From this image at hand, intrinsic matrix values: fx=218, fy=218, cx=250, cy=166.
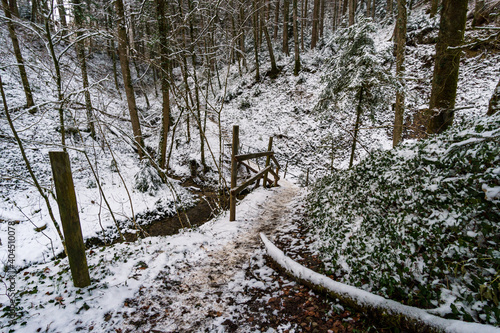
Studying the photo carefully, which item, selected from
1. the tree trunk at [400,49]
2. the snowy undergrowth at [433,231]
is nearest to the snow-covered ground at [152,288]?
the snowy undergrowth at [433,231]

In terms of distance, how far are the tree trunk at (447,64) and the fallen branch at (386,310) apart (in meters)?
4.31

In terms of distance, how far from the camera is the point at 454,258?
7.43ft

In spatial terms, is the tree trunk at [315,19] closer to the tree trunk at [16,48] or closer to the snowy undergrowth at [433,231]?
the tree trunk at [16,48]

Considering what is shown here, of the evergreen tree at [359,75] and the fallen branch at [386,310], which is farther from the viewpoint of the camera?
the evergreen tree at [359,75]

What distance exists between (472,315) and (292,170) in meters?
11.8

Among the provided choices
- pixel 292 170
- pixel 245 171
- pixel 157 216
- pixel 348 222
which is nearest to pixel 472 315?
pixel 348 222

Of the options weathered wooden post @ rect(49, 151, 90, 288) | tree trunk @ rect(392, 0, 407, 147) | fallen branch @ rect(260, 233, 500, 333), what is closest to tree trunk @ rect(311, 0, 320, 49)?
tree trunk @ rect(392, 0, 407, 147)

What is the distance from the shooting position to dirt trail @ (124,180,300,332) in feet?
8.39

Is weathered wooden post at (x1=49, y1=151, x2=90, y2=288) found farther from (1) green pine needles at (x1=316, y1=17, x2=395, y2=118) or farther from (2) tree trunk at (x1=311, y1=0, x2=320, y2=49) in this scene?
(2) tree trunk at (x1=311, y1=0, x2=320, y2=49)

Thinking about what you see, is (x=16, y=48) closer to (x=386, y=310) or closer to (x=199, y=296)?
(x=199, y=296)

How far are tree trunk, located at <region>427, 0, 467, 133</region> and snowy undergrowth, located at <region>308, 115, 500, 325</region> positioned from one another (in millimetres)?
1787

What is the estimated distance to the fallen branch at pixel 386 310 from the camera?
1748 mm

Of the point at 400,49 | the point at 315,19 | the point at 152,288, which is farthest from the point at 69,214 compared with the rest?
the point at 315,19

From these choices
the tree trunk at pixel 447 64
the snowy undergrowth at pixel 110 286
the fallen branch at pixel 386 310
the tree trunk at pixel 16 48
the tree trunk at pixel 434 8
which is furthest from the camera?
the tree trunk at pixel 434 8
